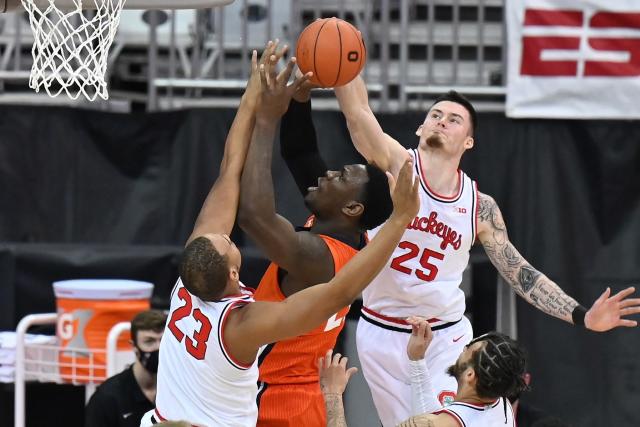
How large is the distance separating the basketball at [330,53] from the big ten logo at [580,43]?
2.91m

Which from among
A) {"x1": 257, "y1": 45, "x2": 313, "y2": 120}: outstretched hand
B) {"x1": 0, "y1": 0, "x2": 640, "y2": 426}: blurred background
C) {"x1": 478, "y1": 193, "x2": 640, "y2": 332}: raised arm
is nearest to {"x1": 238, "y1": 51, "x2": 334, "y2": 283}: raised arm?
{"x1": 257, "y1": 45, "x2": 313, "y2": 120}: outstretched hand

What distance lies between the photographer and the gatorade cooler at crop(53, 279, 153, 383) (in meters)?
7.23

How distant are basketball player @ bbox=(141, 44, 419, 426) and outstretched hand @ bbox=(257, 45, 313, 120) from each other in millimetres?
560

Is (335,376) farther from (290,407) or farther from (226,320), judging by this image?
(226,320)

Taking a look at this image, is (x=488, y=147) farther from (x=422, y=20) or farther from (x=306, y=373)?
(x=306, y=373)

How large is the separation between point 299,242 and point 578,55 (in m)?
3.78

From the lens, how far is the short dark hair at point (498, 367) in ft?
14.9

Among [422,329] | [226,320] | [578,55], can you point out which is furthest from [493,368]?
[578,55]

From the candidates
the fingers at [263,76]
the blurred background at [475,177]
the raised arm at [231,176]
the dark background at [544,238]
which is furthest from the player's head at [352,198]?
the dark background at [544,238]

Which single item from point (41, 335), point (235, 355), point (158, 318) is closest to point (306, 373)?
point (235, 355)

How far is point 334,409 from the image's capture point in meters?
4.71

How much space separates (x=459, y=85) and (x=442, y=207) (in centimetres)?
248

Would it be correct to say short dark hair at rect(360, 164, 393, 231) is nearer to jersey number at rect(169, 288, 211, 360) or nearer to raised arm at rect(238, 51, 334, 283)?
raised arm at rect(238, 51, 334, 283)

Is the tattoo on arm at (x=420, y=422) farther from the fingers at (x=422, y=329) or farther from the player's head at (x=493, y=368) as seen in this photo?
the fingers at (x=422, y=329)
